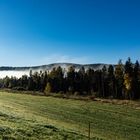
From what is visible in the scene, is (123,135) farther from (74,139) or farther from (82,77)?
(82,77)

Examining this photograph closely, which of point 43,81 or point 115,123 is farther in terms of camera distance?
point 43,81

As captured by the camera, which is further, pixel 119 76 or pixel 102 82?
pixel 102 82

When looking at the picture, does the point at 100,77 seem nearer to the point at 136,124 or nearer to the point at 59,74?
the point at 59,74

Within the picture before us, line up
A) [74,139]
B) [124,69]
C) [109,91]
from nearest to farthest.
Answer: [74,139] < [124,69] < [109,91]

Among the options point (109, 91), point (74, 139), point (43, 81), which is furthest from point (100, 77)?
point (74, 139)

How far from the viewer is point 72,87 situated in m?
177

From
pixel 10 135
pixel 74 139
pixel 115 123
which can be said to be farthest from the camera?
pixel 115 123

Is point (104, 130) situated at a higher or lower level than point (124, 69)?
lower

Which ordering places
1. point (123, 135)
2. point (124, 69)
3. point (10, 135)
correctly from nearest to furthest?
point (10, 135)
point (123, 135)
point (124, 69)

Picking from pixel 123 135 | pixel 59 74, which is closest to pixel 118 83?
pixel 59 74

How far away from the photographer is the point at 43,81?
198m

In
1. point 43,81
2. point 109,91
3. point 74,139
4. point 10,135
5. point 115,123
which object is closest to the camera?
point 10,135

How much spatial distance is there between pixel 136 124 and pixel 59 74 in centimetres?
14458

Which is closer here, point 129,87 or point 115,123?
point 115,123
